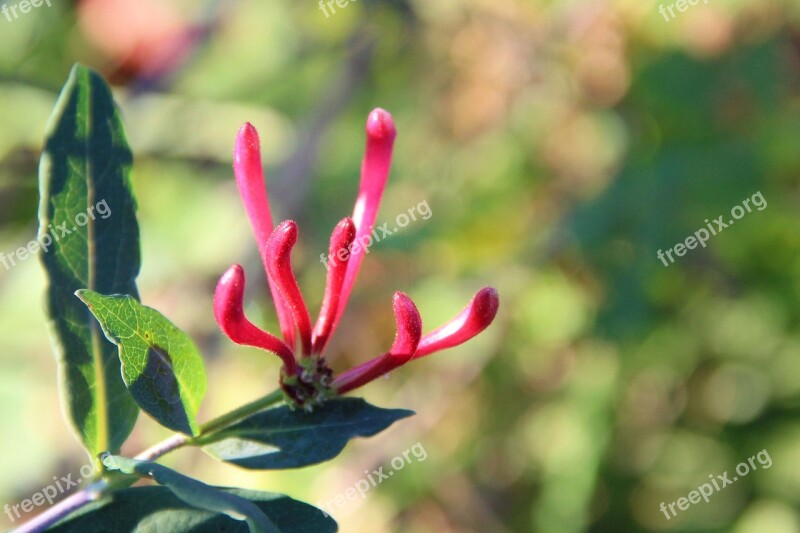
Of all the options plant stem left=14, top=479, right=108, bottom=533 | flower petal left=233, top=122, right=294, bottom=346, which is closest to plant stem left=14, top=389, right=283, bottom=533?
plant stem left=14, top=479, right=108, bottom=533

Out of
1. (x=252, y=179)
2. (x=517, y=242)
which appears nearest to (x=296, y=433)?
(x=252, y=179)

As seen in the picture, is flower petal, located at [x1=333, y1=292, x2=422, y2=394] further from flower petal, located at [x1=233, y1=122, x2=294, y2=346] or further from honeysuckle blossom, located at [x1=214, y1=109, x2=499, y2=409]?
flower petal, located at [x1=233, y1=122, x2=294, y2=346]

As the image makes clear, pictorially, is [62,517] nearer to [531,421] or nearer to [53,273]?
[53,273]

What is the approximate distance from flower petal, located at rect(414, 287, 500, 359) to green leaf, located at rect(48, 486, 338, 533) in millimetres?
236

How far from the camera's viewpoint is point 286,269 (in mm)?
916

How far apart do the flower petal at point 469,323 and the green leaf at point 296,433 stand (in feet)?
0.29

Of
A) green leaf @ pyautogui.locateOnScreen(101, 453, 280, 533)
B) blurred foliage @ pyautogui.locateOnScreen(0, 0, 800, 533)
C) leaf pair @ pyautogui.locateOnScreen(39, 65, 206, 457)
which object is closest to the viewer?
green leaf @ pyautogui.locateOnScreen(101, 453, 280, 533)

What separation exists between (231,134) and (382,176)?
251 cm

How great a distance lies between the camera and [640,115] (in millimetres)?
3180

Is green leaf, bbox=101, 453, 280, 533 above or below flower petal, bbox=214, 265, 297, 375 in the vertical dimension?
below

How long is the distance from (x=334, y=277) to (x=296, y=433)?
0.20m

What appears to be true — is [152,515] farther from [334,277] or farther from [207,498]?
[334,277]

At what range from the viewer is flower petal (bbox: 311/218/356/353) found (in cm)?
91

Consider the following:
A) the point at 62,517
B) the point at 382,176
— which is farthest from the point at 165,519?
the point at 382,176
